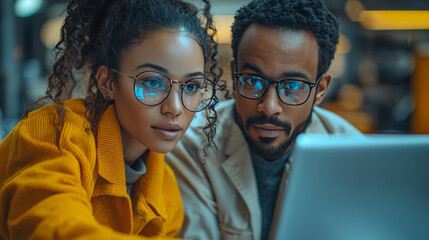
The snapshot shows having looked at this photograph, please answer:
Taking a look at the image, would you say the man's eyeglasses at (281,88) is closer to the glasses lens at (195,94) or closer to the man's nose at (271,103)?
the man's nose at (271,103)

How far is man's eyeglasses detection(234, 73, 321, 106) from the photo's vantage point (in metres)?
1.35

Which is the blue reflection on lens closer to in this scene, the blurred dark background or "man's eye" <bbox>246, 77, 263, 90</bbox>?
"man's eye" <bbox>246, 77, 263, 90</bbox>

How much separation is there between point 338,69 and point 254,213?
4.75m

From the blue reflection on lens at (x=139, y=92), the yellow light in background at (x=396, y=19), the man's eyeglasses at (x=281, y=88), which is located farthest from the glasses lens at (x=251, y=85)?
the yellow light in background at (x=396, y=19)

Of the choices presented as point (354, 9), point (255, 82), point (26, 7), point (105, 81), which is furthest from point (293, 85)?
point (354, 9)

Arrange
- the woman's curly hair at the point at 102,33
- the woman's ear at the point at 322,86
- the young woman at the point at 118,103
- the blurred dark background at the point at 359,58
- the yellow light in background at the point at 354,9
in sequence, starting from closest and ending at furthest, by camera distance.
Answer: the young woman at the point at 118,103 < the woman's curly hair at the point at 102,33 < the woman's ear at the point at 322,86 < the blurred dark background at the point at 359,58 < the yellow light in background at the point at 354,9

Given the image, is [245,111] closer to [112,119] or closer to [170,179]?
[170,179]

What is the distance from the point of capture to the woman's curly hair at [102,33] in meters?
1.11

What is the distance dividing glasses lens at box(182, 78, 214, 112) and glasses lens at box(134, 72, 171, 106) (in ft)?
0.22

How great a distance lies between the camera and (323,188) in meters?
0.82

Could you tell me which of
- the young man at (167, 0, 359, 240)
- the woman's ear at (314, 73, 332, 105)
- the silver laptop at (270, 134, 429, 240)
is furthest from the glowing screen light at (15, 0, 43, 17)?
the silver laptop at (270, 134, 429, 240)

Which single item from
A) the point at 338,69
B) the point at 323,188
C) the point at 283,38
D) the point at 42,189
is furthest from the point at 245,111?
the point at 338,69

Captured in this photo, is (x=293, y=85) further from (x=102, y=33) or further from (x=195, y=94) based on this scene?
(x=102, y=33)

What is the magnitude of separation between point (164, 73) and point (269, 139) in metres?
0.53
